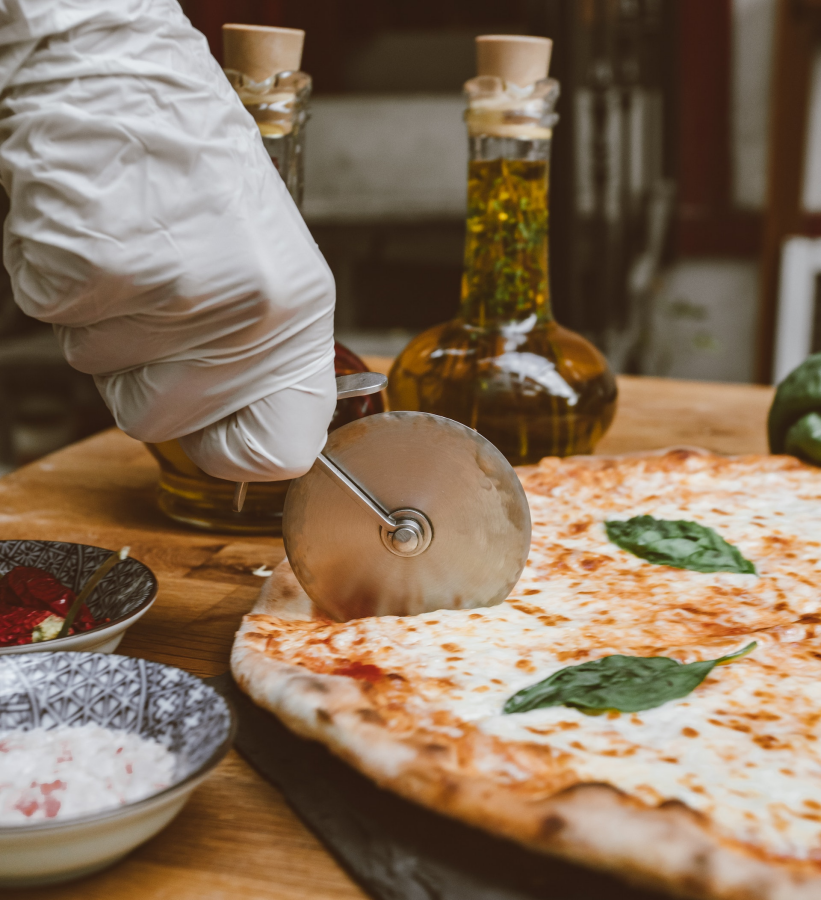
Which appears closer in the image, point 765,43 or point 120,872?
point 120,872

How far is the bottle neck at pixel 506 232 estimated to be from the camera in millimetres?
1260

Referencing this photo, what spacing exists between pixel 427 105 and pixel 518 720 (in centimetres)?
368

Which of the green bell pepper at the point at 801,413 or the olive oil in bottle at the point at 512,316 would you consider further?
the green bell pepper at the point at 801,413

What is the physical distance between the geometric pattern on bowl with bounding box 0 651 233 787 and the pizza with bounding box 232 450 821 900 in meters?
0.11

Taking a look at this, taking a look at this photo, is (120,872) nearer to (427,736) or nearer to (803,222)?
(427,736)

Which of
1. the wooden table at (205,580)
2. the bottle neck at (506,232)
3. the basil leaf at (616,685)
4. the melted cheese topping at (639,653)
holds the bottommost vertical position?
the wooden table at (205,580)

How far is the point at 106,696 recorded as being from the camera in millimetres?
677

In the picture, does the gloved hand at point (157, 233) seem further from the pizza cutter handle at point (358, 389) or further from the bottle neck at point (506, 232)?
the bottle neck at point (506, 232)

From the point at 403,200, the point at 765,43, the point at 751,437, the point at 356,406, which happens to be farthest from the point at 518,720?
the point at 765,43

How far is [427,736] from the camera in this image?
0.71 m

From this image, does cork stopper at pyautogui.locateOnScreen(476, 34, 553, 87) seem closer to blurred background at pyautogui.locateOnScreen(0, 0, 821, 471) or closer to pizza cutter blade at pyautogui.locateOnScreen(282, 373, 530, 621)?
pizza cutter blade at pyautogui.locateOnScreen(282, 373, 530, 621)

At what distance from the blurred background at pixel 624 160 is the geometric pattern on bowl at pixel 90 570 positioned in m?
2.83

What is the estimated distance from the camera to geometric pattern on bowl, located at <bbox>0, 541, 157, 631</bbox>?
2.82ft

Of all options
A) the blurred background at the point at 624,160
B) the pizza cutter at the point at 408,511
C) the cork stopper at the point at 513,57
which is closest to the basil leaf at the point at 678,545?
the pizza cutter at the point at 408,511
